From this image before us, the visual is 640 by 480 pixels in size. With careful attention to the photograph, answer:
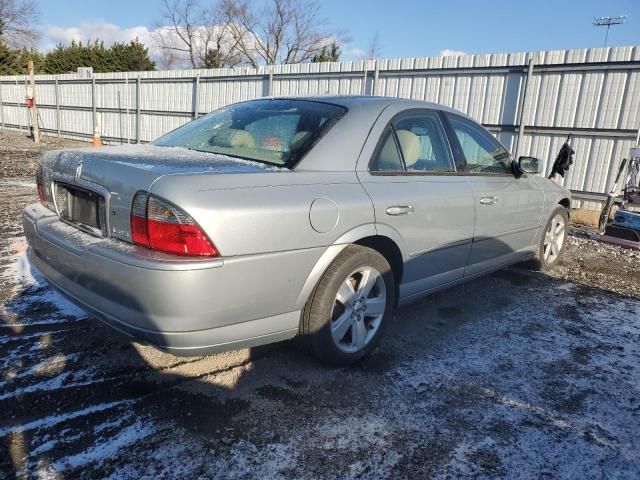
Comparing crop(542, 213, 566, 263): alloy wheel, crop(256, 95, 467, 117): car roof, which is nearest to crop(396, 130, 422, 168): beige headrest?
crop(256, 95, 467, 117): car roof

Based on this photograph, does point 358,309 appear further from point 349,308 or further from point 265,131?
point 265,131

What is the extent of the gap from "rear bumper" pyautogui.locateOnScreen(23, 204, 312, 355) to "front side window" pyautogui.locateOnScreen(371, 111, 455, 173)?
93cm

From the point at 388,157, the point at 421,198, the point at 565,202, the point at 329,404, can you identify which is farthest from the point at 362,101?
the point at 565,202

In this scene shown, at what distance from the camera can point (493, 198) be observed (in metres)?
3.86

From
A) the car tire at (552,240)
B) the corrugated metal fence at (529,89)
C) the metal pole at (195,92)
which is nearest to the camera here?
the car tire at (552,240)

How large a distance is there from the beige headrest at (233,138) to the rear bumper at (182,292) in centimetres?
91

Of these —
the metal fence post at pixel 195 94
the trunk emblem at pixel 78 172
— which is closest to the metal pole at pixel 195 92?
the metal fence post at pixel 195 94

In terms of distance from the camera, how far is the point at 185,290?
213cm

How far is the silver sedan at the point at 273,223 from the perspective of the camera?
2.19 m

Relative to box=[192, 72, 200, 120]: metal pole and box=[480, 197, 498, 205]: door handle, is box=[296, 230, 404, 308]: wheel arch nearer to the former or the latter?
box=[480, 197, 498, 205]: door handle

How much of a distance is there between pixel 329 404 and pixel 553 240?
12.0 feet

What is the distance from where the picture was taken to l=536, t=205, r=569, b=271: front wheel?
5.03 metres

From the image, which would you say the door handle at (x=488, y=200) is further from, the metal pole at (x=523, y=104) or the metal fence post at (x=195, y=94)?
the metal fence post at (x=195, y=94)

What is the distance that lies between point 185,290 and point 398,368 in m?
1.52
